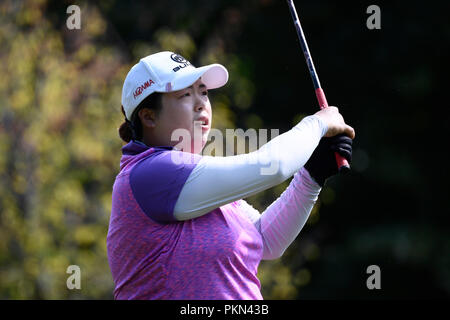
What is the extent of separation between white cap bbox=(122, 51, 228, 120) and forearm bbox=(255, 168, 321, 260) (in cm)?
51

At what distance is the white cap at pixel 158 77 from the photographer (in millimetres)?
2324

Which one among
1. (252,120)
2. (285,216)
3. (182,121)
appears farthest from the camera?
(252,120)

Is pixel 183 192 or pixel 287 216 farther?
pixel 287 216

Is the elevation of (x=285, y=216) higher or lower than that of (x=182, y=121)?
lower

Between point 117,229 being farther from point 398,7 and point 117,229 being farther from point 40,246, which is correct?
point 398,7

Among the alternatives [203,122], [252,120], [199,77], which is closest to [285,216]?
[203,122]

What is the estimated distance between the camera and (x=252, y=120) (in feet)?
26.0

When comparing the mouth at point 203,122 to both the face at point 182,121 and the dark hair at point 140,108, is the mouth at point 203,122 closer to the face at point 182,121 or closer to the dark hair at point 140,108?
the face at point 182,121

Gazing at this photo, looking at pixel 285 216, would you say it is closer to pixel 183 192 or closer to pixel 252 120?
pixel 183 192

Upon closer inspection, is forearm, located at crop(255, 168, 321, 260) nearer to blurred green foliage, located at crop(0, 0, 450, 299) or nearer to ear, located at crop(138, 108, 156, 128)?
ear, located at crop(138, 108, 156, 128)

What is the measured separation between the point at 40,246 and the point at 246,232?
4.61 meters

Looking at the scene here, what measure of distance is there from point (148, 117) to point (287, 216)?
0.61 metres

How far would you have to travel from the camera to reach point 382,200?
1162 cm

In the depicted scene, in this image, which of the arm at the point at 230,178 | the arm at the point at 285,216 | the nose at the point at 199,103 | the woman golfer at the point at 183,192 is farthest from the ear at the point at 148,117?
the arm at the point at 285,216
